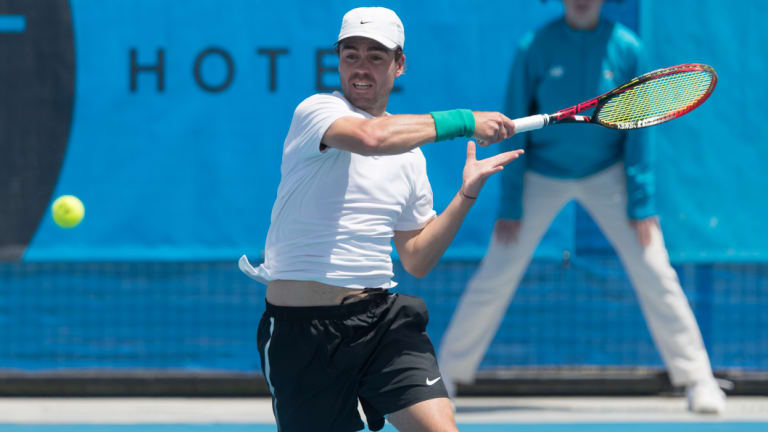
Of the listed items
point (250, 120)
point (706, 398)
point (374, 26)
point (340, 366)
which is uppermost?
point (374, 26)

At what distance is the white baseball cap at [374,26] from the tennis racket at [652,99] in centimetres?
57

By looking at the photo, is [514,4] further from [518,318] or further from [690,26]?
[518,318]

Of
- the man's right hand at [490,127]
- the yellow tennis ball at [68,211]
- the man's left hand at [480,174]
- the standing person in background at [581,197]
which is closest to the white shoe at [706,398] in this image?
the standing person in background at [581,197]

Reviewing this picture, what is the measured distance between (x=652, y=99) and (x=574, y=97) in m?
1.19

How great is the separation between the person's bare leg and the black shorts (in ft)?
0.06

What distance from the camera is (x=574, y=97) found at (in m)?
5.16

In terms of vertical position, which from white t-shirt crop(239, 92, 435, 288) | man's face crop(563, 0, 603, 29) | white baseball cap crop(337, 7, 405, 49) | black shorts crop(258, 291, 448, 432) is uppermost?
man's face crop(563, 0, 603, 29)

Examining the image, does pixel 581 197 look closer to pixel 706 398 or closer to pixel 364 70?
pixel 706 398

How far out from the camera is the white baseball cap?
3.04 meters

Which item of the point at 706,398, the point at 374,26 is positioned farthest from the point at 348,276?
the point at 706,398

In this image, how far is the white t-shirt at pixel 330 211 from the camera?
9.85 ft

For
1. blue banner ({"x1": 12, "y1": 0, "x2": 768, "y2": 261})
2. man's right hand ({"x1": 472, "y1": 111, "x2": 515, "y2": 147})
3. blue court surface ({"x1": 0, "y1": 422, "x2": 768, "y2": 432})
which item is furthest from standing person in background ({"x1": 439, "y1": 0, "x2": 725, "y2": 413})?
man's right hand ({"x1": 472, "y1": 111, "x2": 515, "y2": 147})

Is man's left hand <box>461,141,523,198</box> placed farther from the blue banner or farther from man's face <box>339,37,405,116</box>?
the blue banner

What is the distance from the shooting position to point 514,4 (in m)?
5.43
